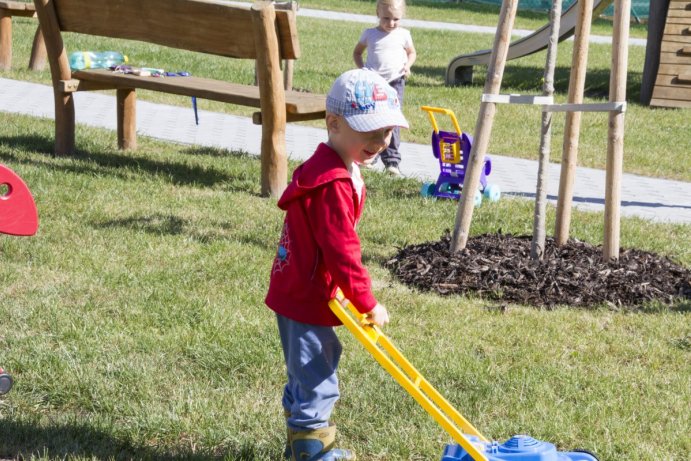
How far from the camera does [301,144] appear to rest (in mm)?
10156

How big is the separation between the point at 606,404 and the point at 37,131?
6789 millimetres

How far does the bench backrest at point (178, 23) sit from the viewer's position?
738cm

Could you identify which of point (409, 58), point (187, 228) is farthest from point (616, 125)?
point (409, 58)

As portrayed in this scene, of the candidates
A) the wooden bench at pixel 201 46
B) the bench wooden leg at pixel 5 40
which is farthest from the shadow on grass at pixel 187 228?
the bench wooden leg at pixel 5 40

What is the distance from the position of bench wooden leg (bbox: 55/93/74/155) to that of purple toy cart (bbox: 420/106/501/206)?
302 cm

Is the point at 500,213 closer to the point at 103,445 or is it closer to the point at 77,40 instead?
the point at 103,445

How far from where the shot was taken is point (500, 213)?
7.39m

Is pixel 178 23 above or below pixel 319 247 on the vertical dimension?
above

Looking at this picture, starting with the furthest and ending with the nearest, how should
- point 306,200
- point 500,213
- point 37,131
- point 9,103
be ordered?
point 9,103 → point 37,131 → point 500,213 → point 306,200

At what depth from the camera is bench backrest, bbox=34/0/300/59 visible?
7379 mm

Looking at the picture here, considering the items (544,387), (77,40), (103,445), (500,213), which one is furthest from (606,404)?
(77,40)

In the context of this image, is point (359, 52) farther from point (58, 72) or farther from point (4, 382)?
point (4, 382)

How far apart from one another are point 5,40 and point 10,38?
0.11 m

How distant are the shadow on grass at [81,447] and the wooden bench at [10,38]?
A: 10288 millimetres
